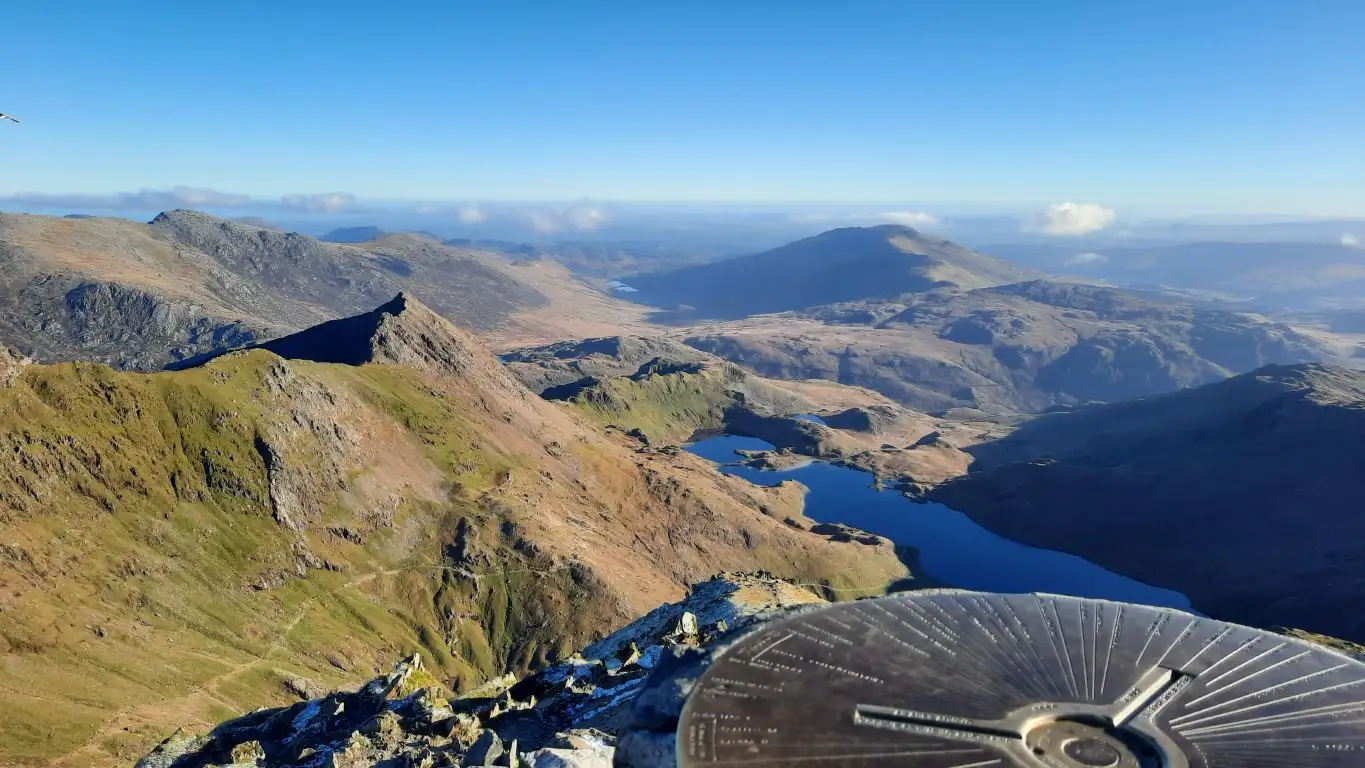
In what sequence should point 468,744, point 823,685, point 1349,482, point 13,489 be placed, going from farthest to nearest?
point 1349,482 < point 13,489 < point 468,744 < point 823,685

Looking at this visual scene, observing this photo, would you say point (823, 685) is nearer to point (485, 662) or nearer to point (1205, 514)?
point (485, 662)

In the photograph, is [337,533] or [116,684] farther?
[337,533]

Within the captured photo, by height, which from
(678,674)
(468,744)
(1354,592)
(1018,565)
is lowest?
(1018,565)

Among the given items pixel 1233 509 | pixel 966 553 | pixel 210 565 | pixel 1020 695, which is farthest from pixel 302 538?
pixel 1233 509

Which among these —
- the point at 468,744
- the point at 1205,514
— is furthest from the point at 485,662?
the point at 1205,514

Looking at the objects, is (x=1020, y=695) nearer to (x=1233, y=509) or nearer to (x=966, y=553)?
(x=966, y=553)

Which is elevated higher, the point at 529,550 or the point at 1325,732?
the point at 1325,732
